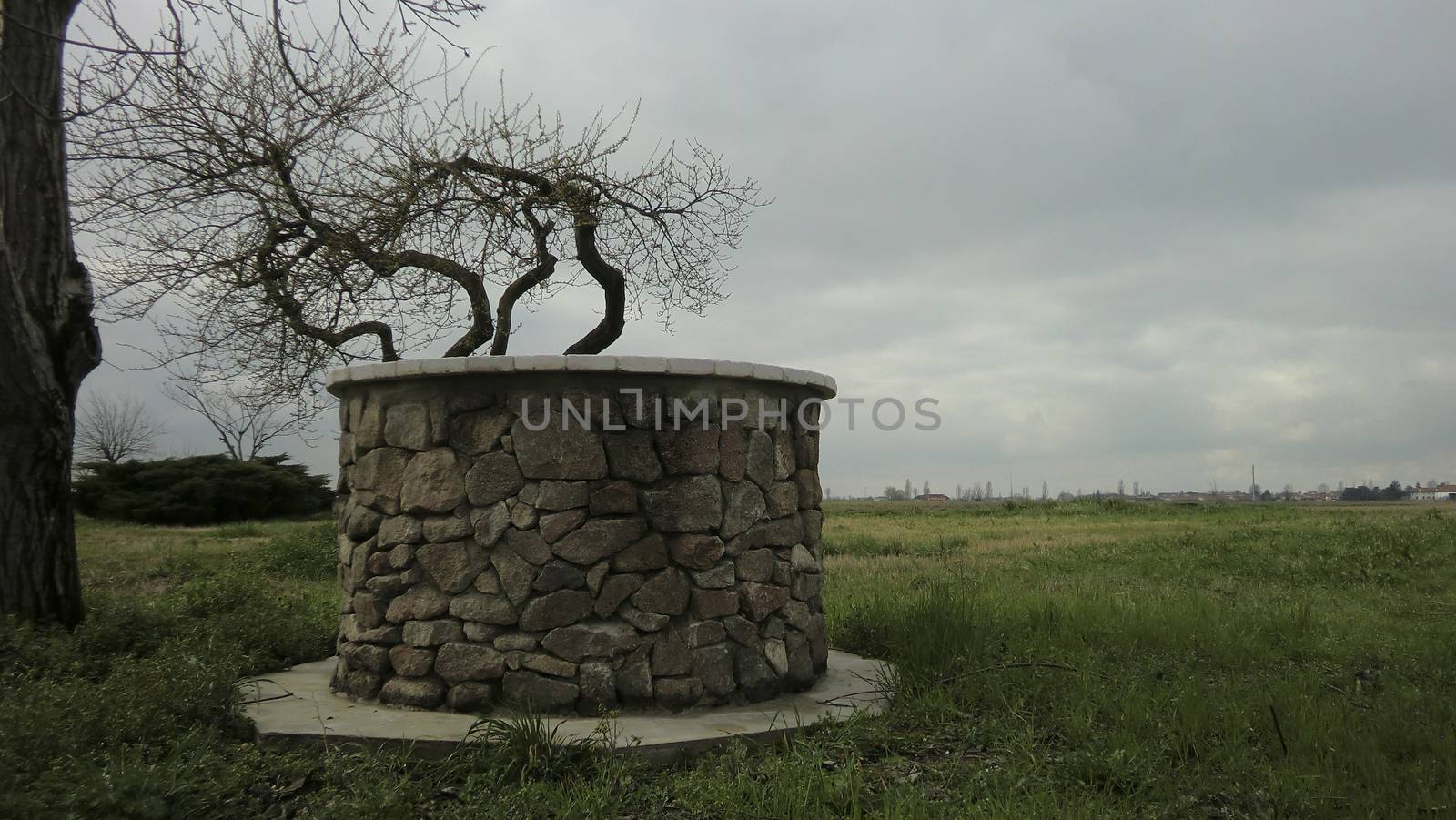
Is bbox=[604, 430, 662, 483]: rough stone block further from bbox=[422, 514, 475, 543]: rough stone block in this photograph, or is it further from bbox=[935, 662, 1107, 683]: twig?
bbox=[935, 662, 1107, 683]: twig

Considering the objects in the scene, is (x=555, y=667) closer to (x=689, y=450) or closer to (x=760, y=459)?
(x=689, y=450)

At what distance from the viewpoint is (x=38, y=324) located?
6391 millimetres

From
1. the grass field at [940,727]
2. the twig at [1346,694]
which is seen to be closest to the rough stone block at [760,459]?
the grass field at [940,727]

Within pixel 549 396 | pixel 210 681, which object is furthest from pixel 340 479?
pixel 549 396

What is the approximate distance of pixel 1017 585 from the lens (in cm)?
1012

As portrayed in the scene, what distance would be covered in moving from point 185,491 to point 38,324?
14.8 meters

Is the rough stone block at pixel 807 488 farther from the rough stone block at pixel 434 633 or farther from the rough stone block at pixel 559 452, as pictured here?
the rough stone block at pixel 434 633

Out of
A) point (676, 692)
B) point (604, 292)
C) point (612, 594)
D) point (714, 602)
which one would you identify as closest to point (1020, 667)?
point (714, 602)

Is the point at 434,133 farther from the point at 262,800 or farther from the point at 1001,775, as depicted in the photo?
the point at 1001,775

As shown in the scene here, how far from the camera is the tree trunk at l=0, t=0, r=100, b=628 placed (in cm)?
625

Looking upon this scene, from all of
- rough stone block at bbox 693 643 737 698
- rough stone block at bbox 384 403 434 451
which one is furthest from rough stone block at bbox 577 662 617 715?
rough stone block at bbox 384 403 434 451

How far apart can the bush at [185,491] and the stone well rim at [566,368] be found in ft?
55.7

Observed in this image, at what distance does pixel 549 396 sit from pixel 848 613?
12.6 feet

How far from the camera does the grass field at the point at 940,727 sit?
3.75 meters
